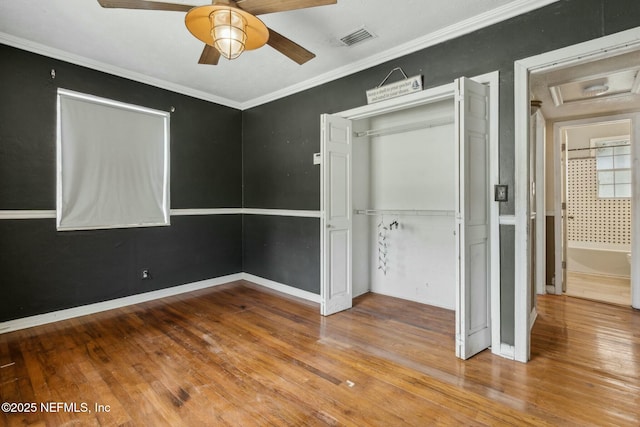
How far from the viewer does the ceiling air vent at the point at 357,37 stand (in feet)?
9.28

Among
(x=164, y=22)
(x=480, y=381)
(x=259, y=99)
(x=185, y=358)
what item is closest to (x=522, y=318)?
(x=480, y=381)

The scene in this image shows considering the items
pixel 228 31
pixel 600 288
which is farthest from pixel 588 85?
pixel 228 31

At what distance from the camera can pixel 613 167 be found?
5.68 meters

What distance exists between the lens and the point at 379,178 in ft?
13.8

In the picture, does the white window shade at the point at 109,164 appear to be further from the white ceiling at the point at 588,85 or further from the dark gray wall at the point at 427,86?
the white ceiling at the point at 588,85

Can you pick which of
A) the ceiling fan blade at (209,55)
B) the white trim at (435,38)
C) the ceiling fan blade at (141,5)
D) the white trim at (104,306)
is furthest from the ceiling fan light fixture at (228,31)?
the white trim at (104,306)

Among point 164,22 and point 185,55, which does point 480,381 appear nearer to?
point 164,22

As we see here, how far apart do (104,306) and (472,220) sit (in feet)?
13.0

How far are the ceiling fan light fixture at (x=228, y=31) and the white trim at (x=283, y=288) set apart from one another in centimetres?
295

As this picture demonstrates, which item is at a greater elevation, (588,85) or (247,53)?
(247,53)

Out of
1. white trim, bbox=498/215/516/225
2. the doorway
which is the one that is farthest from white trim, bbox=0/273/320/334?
the doorway

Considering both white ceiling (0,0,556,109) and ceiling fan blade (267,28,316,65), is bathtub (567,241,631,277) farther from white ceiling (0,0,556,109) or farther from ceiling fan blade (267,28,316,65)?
ceiling fan blade (267,28,316,65)

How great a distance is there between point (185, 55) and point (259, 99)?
4.79 feet

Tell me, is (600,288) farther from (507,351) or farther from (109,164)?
(109,164)
